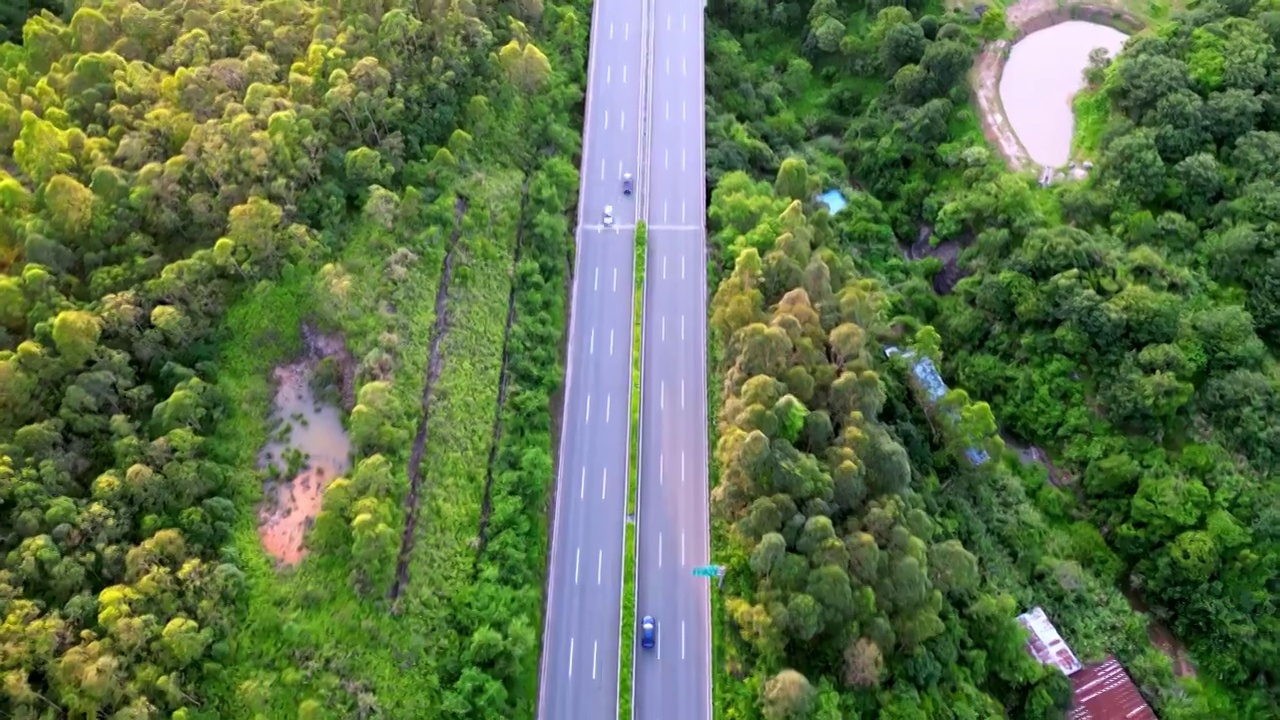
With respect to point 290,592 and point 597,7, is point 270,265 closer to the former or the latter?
point 290,592

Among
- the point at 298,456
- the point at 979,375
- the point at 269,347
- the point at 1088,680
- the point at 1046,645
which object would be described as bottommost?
the point at 1088,680

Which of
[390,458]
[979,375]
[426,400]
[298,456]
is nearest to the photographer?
[390,458]

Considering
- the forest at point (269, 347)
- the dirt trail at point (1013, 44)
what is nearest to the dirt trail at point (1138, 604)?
the dirt trail at point (1013, 44)

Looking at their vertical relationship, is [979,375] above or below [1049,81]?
below

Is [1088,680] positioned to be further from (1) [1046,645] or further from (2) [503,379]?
(2) [503,379]

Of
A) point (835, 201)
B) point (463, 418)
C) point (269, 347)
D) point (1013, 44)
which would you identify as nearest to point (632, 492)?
point (463, 418)

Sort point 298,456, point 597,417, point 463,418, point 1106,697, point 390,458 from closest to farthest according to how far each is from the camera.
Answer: point 390,458, point 298,456, point 1106,697, point 463,418, point 597,417
